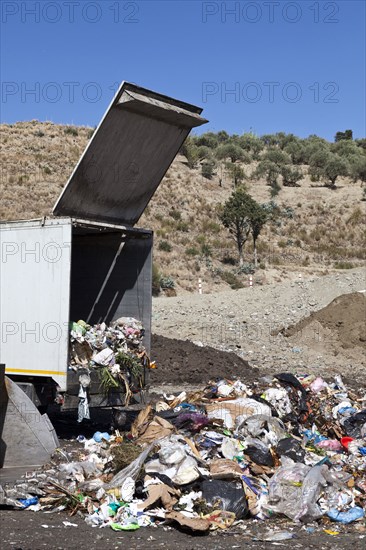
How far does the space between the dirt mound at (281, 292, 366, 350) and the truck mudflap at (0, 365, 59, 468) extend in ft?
38.9

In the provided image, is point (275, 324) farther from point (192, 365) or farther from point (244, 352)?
point (192, 365)

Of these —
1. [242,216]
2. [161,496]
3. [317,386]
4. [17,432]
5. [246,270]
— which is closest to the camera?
[161,496]

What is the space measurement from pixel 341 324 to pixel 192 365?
5.15 meters

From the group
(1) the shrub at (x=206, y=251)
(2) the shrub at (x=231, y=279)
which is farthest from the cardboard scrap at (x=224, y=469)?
(1) the shrub at (x=206, y=251)

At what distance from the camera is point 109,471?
752cm

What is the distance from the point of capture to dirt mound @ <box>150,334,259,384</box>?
15.4m

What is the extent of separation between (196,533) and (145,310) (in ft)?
14.2

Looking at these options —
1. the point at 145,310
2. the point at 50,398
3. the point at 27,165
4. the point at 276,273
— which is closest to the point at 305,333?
the point at 145,310

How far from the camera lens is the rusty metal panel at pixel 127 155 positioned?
8922 millimetres

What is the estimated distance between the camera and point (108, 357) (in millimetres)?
9266

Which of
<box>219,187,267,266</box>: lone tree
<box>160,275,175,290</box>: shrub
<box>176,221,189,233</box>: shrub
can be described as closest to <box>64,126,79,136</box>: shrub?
<box>176,221,189,233</box>: shrub

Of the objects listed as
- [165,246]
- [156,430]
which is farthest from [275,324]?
[165,246]

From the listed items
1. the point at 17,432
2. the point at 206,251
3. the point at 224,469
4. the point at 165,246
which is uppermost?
the point at 165,246

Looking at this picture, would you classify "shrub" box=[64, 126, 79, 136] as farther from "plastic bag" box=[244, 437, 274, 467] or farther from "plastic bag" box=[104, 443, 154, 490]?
"plastic bag" box=[104, 443, 154, 490]
